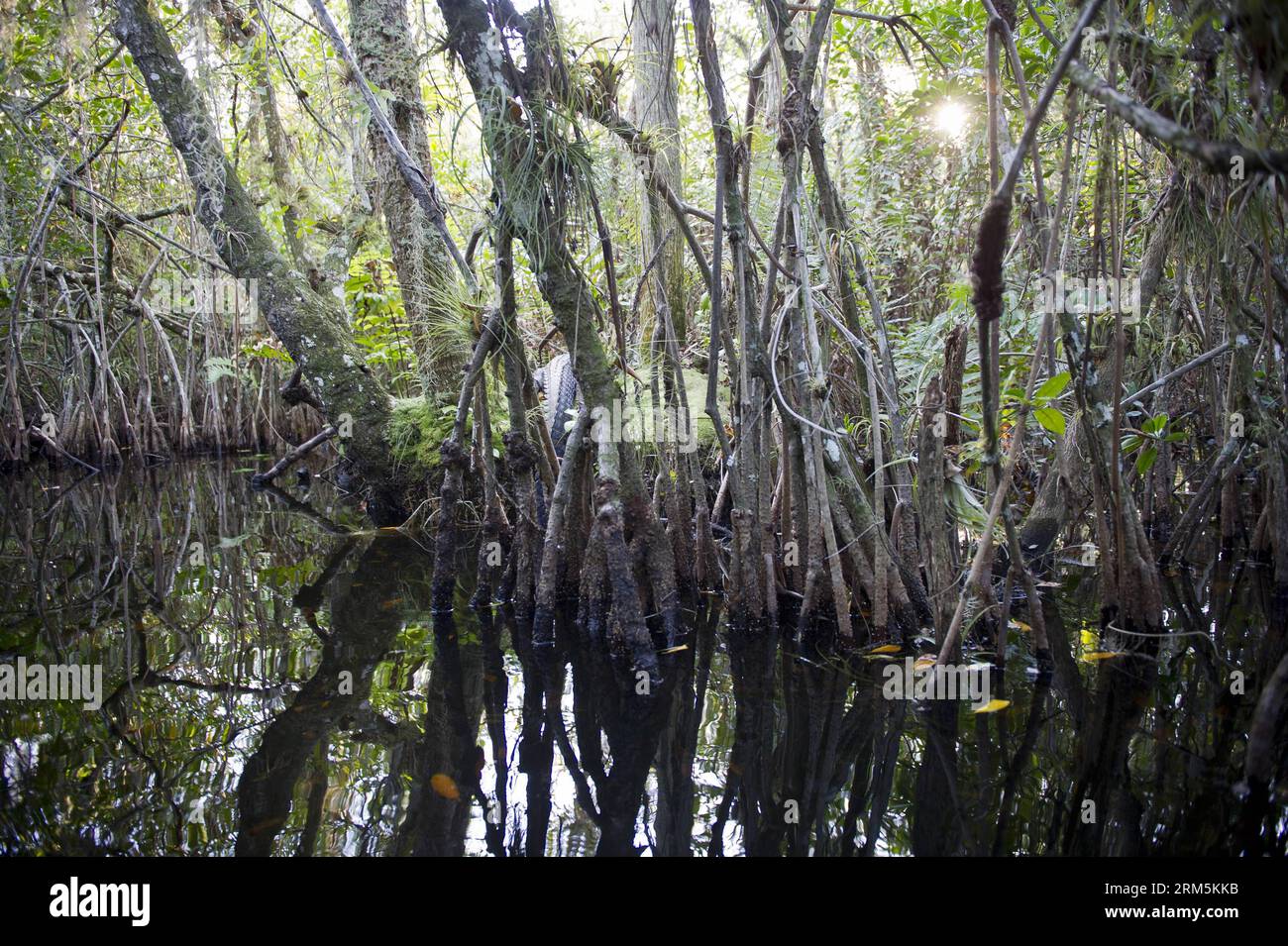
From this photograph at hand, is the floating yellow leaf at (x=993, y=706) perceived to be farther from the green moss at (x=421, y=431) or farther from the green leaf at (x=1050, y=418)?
the green moss at (x=421, y=431)

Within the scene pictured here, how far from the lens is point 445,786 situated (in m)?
2.64

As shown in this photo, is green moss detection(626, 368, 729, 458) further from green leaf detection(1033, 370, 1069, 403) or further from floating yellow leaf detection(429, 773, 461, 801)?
floating yellow leaf detection(429, 773, 461, 801)

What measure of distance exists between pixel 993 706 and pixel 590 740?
144 centimetres

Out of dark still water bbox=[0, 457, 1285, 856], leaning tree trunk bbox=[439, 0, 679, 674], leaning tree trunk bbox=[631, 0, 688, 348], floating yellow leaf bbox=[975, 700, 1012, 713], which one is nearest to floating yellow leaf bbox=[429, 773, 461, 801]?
dark still water bbox=[0, 457, 1285, 856]

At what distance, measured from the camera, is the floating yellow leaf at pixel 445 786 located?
102 inches

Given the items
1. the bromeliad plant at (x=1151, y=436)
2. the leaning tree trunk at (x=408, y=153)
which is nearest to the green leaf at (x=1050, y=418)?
the bromeliad plant at (x=1151, y=436)

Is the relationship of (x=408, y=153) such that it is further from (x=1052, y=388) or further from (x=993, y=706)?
(x=993, y=706)

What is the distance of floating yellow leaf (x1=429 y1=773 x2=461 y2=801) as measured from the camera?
2580 millimetres

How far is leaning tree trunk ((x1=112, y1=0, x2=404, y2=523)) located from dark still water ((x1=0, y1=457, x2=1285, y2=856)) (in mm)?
2039

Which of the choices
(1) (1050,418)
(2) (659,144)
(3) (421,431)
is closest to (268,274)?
(3) (421,431)

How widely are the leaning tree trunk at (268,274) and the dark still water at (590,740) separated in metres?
2.04
